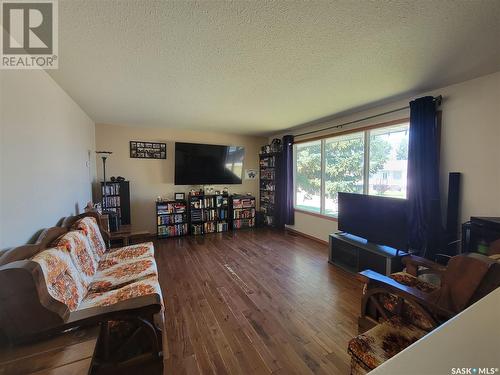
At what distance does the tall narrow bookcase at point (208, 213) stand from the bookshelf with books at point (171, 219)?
15cm

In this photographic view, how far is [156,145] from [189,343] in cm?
391

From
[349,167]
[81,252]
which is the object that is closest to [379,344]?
[81,252]

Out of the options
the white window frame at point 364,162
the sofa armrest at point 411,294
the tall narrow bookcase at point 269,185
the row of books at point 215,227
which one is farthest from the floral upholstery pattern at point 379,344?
the row of books at point 215,227

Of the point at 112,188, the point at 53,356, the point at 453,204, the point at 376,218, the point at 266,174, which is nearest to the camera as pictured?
the point at 53,356

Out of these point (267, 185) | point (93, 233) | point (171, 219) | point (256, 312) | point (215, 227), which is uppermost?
point (267, 185)

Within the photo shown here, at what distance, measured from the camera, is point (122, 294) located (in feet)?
5.22

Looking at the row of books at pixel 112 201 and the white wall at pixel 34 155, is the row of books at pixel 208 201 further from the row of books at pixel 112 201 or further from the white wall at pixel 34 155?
the white wall at pixel 34 155

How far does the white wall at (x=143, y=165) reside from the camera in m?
4.18

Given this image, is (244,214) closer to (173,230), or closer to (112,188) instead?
(173,230)

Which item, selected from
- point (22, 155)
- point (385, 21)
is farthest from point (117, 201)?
point (385, 21)

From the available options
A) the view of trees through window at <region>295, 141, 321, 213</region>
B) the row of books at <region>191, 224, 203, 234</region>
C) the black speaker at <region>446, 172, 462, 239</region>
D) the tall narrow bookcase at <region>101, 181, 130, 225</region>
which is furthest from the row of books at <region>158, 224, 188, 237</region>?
the black speaker at <region>446, 172, 462, 239</region>

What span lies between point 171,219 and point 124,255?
214cm

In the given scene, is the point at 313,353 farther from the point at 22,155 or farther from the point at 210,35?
the point at 22,155

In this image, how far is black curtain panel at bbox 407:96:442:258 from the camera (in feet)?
7.70
